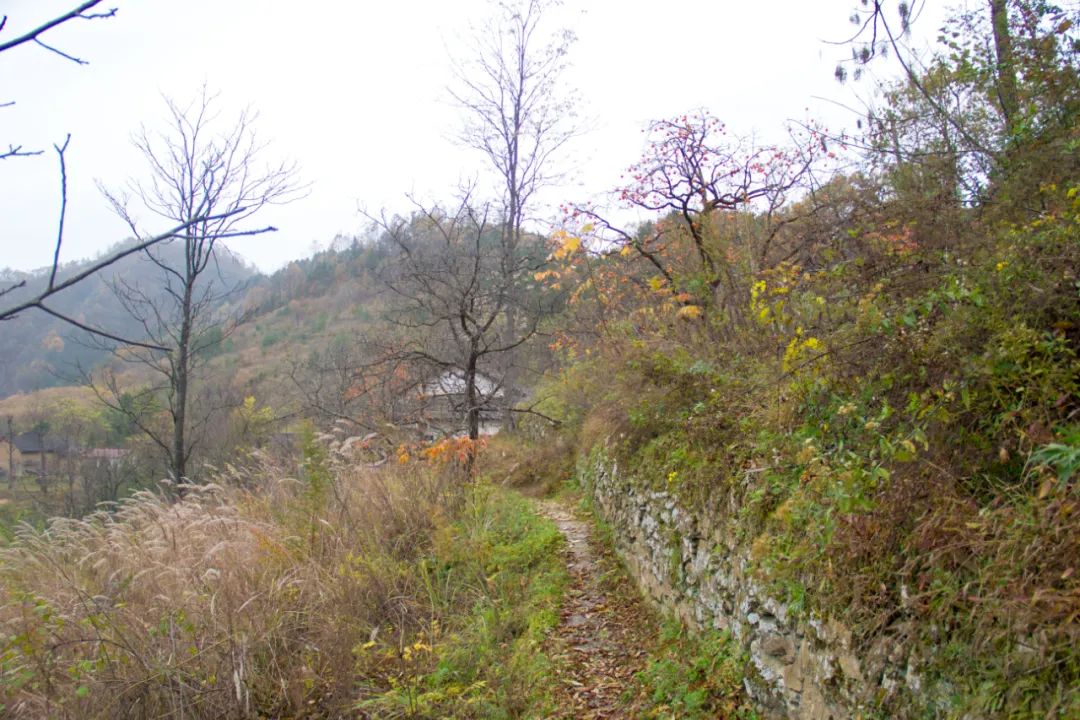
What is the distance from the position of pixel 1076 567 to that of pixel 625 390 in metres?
5.29

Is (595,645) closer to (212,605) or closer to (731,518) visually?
(731,518)

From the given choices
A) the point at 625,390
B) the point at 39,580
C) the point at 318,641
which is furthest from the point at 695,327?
the point at 39,580

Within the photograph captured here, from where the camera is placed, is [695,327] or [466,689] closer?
[466,689]

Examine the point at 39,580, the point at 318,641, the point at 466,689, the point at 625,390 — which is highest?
the point at 625,390

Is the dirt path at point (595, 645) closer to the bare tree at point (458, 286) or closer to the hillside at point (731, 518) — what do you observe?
the hillside at point (731, 518)

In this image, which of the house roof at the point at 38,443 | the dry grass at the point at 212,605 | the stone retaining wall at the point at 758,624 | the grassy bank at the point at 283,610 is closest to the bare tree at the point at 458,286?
the grassy bank at the point at 283,610

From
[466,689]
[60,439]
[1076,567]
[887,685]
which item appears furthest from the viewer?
[60,439]

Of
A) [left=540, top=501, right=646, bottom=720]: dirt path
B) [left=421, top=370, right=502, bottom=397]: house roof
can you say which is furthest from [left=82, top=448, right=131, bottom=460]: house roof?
[left=540, top=501, right=646, bottom=720]: dirt path

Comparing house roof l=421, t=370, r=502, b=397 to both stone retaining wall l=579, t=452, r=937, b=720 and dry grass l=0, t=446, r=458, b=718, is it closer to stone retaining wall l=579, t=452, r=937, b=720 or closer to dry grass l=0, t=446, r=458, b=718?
dry grass l=0, t=446, r=458, b=718

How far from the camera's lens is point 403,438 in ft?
28.4

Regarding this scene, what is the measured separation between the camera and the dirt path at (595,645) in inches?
166

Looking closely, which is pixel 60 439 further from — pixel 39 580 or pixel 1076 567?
pixel 1076 567

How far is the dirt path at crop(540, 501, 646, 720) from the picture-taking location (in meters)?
4.22

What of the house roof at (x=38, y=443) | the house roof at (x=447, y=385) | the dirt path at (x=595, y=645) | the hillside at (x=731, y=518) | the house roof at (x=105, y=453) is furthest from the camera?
the house roof at (x=38, y=443)
